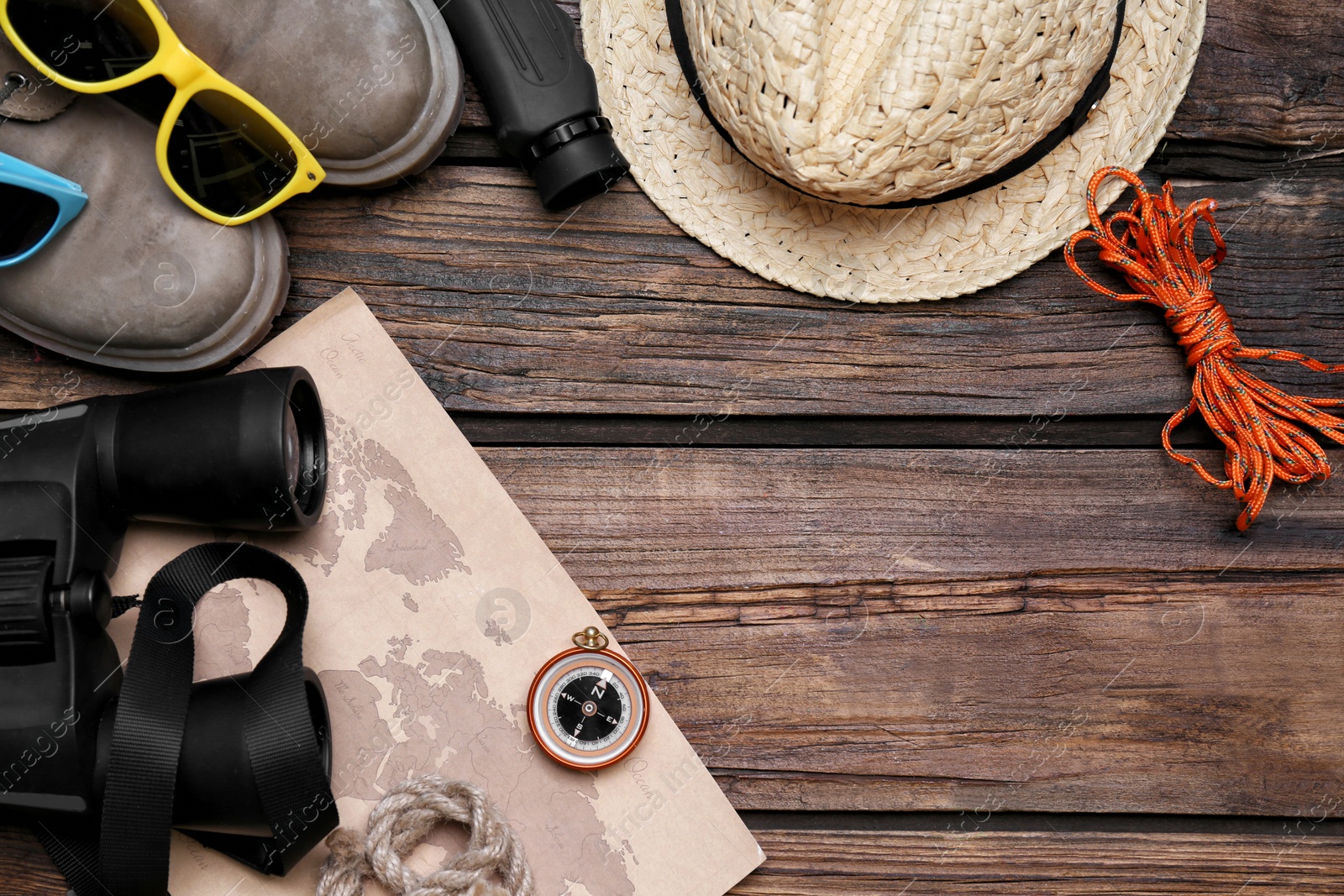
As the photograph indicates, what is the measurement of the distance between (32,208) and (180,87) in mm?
147

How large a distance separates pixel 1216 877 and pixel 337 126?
101 cm

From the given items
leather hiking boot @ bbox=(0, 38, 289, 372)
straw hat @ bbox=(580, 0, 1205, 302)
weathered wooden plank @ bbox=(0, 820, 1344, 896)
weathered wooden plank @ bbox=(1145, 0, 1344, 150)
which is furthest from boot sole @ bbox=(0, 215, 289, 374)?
weathered wooden plank @ bbox=(1145, 0, 1344, 150)

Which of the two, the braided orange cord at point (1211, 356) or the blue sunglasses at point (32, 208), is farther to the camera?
the braided orange cord at point (1211, 356)

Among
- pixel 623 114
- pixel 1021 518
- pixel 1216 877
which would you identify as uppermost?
pixel 623 114

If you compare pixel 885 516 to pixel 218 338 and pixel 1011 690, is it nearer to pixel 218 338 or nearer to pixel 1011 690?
pixel 1011 690

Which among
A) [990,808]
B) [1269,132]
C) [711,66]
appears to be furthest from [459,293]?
[1269,132]

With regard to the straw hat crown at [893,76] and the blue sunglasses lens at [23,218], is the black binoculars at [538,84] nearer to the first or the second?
the straw hat crown at [893,76]

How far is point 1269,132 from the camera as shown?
816mm

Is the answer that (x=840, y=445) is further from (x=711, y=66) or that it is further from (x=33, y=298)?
(x=33, y=298)

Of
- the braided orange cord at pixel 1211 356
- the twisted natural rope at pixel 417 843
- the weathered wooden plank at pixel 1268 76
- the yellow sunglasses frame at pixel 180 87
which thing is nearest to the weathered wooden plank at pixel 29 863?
the twisted natural rope at pixel 417 843

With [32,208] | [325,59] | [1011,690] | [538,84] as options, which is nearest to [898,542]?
[1011,690]

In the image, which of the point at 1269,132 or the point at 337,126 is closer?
the point at 337,126

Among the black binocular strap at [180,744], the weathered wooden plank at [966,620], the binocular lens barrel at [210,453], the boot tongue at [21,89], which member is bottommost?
the weathered wooden plank at [966,620]

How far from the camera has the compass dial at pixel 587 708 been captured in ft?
2.30
